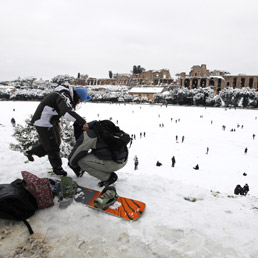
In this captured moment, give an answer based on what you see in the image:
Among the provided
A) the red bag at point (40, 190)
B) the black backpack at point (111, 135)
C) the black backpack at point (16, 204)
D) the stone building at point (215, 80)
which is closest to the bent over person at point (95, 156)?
the black backpack at point (111, 135)

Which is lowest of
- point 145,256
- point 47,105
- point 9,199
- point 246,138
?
point 246,138

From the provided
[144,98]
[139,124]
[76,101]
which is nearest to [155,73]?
[144,98]

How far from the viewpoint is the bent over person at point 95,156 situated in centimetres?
327

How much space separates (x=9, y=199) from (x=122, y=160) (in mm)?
1686

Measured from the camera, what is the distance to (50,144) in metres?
3.78

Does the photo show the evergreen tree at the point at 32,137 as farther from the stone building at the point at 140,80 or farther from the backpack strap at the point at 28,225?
the stone building at the point at 140,80

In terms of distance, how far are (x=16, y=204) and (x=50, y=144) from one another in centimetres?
152

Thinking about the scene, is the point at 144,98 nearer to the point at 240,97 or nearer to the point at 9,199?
the point at 240,97

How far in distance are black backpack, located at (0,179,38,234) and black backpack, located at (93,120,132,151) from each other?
131 cm

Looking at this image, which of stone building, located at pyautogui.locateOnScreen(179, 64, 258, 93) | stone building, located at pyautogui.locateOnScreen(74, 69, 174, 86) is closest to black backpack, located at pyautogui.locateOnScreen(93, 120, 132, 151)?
stone building, located at pyautogui.locateOnScreen(179, 64, 258, 93)

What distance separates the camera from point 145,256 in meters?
2.12

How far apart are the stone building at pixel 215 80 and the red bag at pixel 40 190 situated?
80.8m

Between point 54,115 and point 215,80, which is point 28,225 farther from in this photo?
point 215,80

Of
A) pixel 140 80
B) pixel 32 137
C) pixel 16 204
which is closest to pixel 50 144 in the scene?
pixel 16 204
